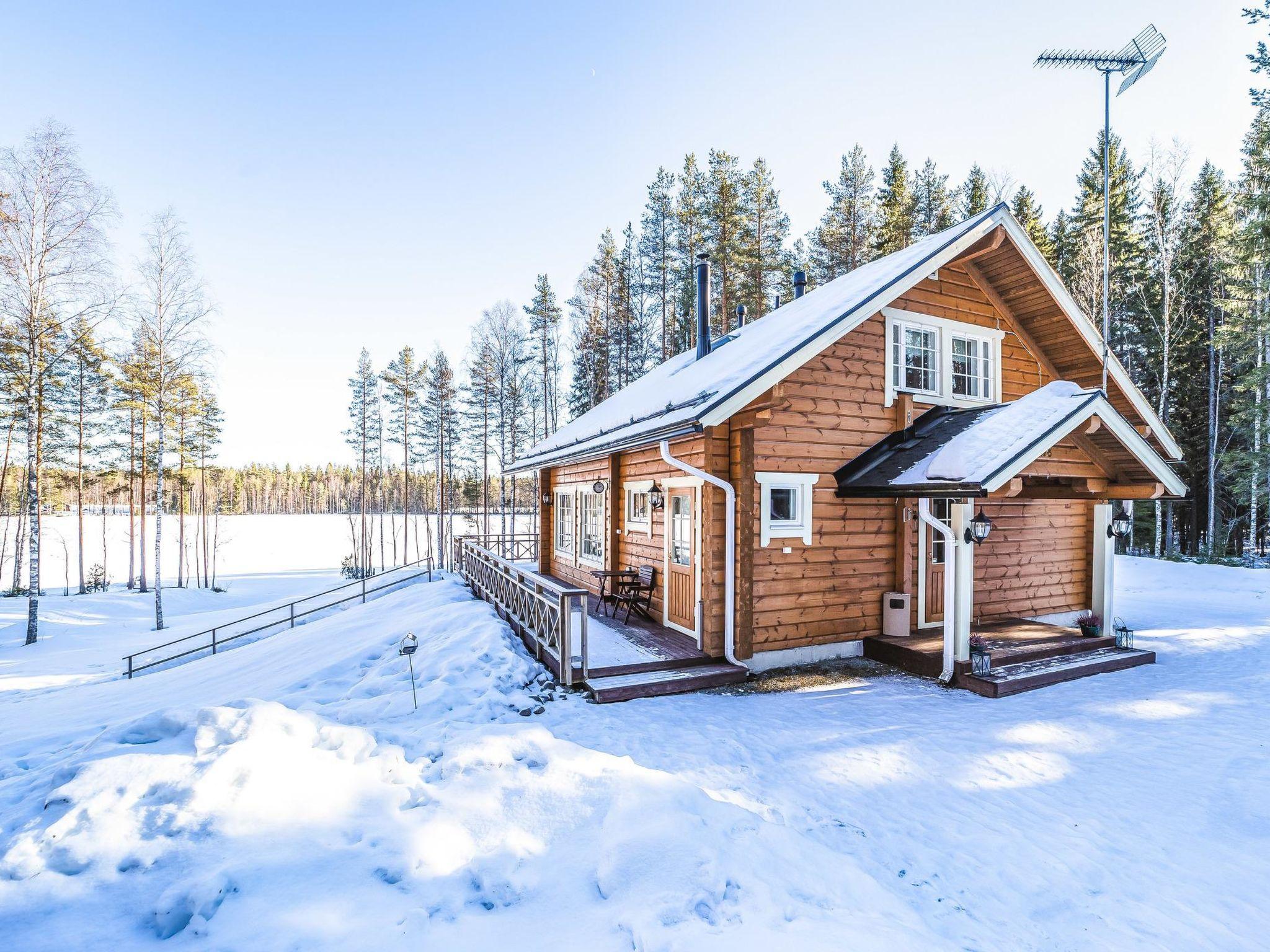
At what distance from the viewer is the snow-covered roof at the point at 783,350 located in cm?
687

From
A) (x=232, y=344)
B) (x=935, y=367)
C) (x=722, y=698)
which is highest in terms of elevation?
(x=232, y=344)

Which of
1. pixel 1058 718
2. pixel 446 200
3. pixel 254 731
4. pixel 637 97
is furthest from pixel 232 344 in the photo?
pixel 1058 718

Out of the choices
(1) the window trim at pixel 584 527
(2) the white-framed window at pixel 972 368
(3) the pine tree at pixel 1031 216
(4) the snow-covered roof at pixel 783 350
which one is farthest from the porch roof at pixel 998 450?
(3) the pine tree at pixel 1031 216

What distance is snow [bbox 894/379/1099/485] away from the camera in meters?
6.66

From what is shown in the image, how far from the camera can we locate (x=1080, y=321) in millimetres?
8914

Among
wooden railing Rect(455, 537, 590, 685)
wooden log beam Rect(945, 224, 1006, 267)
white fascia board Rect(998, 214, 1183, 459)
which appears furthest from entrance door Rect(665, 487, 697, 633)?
white fascia board Rect(998, 214, 1183, 459)

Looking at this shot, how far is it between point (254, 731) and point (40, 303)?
16.8 metres

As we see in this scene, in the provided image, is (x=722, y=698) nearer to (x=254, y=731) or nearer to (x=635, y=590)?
(x=635, y=590)

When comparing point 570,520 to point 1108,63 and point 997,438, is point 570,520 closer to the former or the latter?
point 997,438

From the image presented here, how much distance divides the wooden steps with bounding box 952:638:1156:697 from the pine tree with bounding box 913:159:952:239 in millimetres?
19892

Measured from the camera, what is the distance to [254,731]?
384cm

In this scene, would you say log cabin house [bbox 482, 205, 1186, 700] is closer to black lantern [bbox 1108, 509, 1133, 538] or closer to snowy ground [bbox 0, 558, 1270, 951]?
black lantern [bbox 1108, 509, 1133, 538]

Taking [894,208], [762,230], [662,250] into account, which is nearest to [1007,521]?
[894,208]

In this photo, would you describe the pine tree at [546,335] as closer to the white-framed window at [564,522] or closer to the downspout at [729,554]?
the white-framed window at [564,522]
